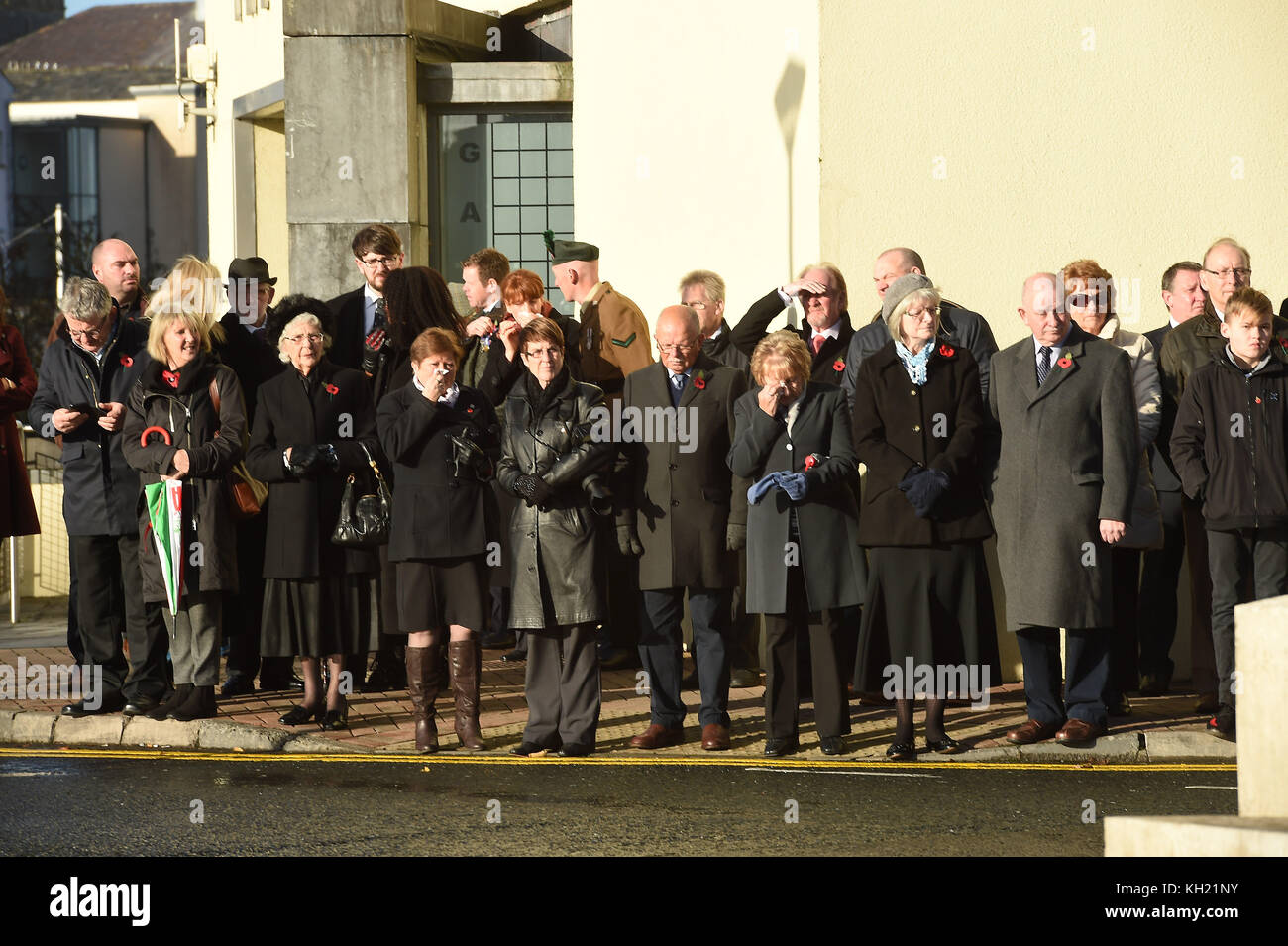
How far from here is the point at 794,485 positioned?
9148 mm

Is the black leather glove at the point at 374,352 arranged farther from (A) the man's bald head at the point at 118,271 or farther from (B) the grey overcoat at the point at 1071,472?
(B) the grey overcoat at the point at 1071,472

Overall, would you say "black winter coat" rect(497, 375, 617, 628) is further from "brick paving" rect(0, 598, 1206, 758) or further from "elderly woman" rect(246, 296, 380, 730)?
"elderly woman" rect(246, 296, 380, 730)

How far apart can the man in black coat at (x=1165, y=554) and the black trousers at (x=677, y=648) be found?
8.85 ft

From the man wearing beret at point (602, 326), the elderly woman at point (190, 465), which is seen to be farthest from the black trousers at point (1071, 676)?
the elderly woman at point (190, 465)

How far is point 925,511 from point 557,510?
1.73 meters

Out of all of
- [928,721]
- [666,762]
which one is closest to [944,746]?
[928,721]

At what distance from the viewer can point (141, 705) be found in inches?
400

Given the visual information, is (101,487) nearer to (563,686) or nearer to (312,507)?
(312,507)

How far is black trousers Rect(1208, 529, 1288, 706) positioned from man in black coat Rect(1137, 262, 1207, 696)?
96 cm

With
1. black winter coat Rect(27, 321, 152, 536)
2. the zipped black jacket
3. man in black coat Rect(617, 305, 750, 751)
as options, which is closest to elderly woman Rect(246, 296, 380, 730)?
black winter coat Rect(27, 321, 152, 536)

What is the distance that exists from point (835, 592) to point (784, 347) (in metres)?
1.19
